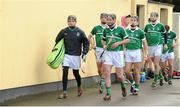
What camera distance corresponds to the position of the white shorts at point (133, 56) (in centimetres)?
1351

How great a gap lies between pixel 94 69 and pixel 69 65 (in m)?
3.07

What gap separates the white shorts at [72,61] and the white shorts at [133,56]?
1436mm

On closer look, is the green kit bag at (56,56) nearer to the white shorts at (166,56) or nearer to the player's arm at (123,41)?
the player's arm at (123,41)

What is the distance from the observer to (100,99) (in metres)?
12.5

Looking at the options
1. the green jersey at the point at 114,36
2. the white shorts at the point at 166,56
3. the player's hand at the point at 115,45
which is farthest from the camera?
the white shorts at the point at 166,56

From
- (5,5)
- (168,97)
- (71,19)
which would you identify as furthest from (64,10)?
(168,97)

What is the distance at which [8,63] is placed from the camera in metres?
11.9

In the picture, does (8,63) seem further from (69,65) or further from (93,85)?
(93,85)

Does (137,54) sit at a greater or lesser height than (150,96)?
greater

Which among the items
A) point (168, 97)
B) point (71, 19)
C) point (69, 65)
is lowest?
point (168, 97)

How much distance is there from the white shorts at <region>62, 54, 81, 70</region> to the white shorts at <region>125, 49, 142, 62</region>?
1436mm

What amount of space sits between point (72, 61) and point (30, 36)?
3.72 ft

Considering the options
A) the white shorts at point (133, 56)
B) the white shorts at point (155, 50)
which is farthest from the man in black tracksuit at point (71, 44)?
the white shorts at point (155, 50)

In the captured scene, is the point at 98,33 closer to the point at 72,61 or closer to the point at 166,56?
the point at 72,61
